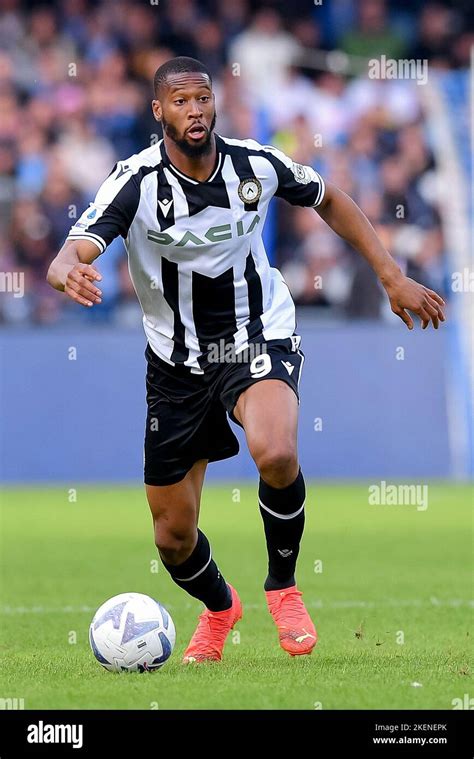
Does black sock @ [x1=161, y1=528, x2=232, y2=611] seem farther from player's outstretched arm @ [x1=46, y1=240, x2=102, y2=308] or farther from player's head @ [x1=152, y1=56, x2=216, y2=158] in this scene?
player's head @ [x1=152, y1=56, x2=216, y2=158]

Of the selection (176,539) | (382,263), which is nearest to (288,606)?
(176,539)

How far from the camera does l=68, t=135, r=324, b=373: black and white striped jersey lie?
6.41m

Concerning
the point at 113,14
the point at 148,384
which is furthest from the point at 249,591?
the point at 113,14

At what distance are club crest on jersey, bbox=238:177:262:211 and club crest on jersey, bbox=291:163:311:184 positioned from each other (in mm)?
201

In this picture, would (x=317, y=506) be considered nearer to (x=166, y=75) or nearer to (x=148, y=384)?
(x=148, y=384)

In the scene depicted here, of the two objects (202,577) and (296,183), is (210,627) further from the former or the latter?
(296,183)

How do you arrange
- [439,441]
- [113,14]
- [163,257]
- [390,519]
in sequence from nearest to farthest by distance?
[163,257] → [390,519] → [439,441] → [113,14]

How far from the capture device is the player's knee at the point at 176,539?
6.59m

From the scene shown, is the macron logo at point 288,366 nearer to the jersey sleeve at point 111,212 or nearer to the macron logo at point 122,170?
the jersey sleeve at point 111,212

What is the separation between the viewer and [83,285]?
5504 mm

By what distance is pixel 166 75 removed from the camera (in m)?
6.29

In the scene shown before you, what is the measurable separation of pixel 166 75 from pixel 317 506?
773 cm
